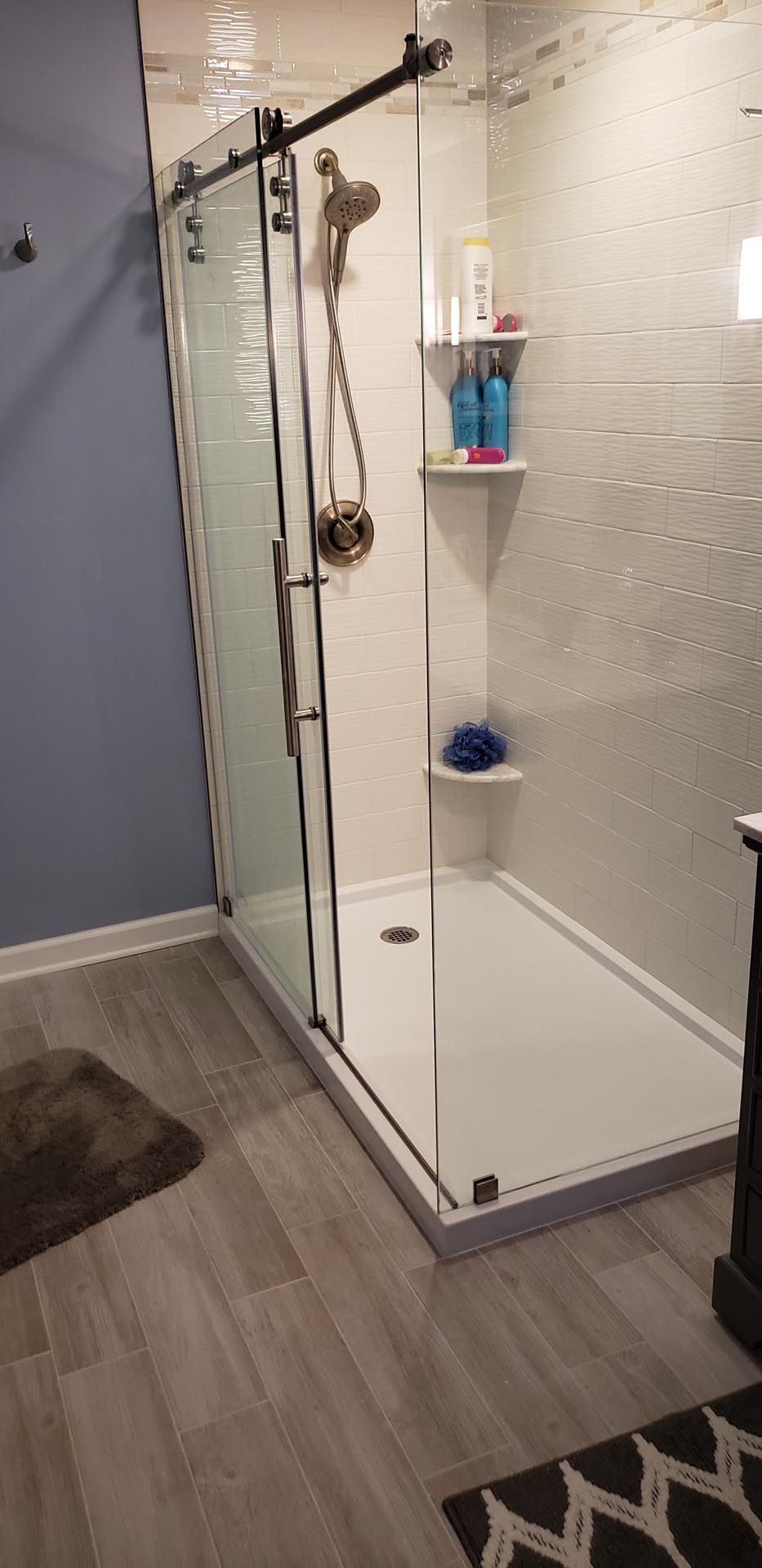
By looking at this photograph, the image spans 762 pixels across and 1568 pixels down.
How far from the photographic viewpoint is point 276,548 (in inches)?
95.6

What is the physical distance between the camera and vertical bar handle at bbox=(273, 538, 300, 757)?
2.44 meters

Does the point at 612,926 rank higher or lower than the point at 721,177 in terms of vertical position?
lower

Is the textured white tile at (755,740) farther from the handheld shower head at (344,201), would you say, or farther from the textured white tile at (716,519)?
the handheld shower head at (344,201)

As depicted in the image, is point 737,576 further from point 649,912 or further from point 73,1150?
point 73,1150

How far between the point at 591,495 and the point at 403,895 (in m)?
1.71

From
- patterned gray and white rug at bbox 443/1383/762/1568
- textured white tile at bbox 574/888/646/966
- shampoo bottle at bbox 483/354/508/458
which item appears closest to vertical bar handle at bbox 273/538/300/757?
shampoo bottle at bbox 483/354/508/458

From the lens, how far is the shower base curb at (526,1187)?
85.1 inches

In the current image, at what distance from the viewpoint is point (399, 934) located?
3287mm

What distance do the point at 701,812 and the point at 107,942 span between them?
70.2 inches

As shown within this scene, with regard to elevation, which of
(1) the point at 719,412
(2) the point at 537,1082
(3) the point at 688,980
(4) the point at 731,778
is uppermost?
(1) the point at 719,412

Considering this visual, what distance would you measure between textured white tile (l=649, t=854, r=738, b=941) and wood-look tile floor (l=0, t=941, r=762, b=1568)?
0.50m

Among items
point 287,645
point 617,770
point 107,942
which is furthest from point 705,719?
point 107,942

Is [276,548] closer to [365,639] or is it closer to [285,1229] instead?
[365,639]

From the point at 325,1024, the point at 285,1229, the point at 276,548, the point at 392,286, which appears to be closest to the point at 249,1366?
the point at 285,1229
